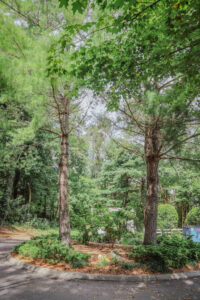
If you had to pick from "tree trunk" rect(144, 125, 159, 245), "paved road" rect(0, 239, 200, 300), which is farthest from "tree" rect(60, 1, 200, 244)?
"paved road" rect(0, 239, 200, 300)

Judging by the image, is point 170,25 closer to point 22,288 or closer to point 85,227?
point 22,288

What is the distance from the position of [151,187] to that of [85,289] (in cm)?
382

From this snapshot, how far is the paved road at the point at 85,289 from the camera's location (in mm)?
3328

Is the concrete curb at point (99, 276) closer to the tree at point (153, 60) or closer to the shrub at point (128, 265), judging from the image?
the shrub at point (128, 265)

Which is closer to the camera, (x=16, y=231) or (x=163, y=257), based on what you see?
(x=163, y=257)

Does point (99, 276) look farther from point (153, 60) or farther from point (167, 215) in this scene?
point (167, 215)

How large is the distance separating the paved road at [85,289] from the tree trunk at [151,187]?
6.42 ft

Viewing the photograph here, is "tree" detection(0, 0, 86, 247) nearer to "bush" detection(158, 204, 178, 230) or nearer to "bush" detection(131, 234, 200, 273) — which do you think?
"bush" detection(131, 234, 200, 273)

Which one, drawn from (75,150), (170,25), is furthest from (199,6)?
(75,150)

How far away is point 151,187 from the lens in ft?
21.4

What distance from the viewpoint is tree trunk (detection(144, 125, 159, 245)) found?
243 inches

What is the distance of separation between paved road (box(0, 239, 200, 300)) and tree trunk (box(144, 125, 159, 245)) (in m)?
1.96

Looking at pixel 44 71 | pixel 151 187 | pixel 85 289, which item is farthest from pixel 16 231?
pixel 44 71

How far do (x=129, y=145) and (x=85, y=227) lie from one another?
456 centimetres
